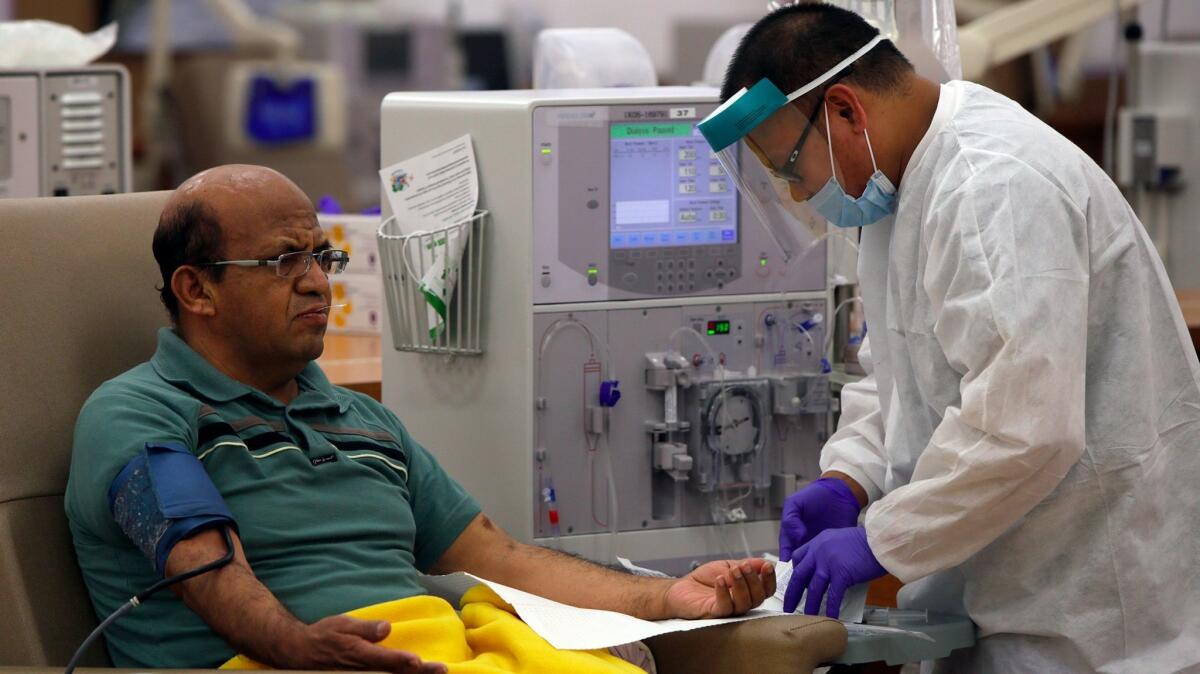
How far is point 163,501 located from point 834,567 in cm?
82

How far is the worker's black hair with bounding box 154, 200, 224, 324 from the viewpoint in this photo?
6.67ft

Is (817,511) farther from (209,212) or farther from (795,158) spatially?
(209,212)

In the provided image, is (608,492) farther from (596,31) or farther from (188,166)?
(188,166)

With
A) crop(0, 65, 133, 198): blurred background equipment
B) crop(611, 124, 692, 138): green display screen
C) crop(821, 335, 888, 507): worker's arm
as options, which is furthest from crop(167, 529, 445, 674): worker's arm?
crop(0, 65, 133, 198): blurred background equipment

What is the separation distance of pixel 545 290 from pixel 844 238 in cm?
59

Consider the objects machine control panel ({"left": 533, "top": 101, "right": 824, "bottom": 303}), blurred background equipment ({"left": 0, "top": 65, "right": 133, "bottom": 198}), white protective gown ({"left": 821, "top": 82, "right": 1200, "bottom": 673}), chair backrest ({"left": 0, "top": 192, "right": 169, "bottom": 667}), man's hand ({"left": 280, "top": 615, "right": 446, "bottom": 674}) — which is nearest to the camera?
man's hand ({"left": 280, "top": 615, "right": 446, "bottom": 674})

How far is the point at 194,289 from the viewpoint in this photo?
2045 millimetres

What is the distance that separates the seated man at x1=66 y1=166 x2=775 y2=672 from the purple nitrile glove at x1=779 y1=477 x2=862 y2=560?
18 cm

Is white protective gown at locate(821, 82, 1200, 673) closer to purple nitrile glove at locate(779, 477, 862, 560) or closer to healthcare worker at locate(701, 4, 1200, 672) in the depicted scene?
healthcare worker at locate(701, 4, 1200, 672)

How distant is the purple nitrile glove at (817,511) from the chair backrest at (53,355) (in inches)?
35.9

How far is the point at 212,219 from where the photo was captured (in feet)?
6.68

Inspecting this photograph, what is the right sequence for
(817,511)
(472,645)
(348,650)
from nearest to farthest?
1. (348,650)
2. (472,645)
3. (817,511)

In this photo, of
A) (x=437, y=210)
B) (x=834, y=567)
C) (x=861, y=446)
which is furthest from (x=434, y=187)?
(x=834, y=567)

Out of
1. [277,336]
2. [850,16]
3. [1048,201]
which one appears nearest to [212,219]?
[277,336]
